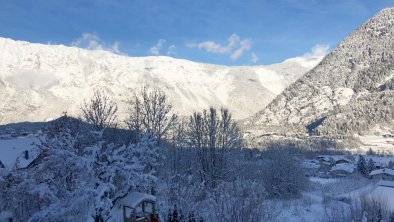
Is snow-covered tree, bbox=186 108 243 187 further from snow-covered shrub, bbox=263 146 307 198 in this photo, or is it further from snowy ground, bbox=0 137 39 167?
snowy ground, bbox=0 137 39 167

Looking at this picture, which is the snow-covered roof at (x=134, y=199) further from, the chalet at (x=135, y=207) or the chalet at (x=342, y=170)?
the chalet at (x=342, y=170)

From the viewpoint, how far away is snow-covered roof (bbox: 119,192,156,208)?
19.0m

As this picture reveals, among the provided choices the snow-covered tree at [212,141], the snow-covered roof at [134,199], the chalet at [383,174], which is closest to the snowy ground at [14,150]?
the snow-covered tree at [212,141]

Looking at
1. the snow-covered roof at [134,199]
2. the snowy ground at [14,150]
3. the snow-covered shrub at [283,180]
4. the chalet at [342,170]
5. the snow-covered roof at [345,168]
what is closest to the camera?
the snow-covered roof at [134,199]

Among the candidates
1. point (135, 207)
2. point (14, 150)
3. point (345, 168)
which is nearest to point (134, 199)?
point (135, 207)

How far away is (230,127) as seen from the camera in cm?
5184

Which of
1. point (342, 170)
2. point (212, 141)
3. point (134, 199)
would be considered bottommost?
point (342, 170)

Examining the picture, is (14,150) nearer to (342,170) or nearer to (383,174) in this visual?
(383,174)

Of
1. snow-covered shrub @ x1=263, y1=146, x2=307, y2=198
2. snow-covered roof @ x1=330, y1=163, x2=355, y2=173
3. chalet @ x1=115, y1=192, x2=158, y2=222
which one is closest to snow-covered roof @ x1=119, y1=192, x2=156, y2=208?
chalet @ x1=115, y1=192, x2=158, y2=222

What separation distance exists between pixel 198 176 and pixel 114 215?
30.4 metres

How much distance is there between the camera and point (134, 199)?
19172 millimetres

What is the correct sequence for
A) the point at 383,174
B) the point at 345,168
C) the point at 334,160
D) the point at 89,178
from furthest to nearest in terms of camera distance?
the point at 334,160
the point at 345,168
the point at 383,174
the point at 89,178

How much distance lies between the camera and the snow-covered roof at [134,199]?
62.4 feet

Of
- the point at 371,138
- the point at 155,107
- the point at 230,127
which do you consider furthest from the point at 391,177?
the point at 371,138
